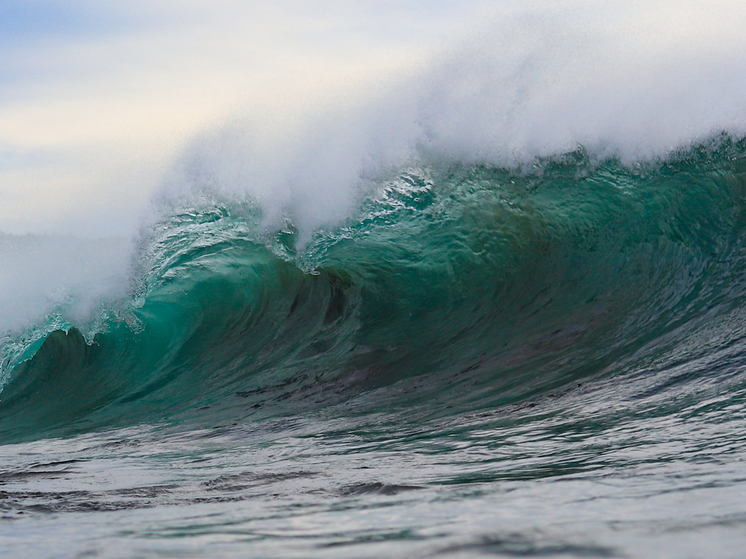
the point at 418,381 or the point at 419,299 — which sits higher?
the point at 419,299

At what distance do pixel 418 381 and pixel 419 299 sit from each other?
1.64 metres

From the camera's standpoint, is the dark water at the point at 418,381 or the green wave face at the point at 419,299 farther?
the green wave face at the point at 419,299

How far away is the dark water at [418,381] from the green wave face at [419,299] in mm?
30

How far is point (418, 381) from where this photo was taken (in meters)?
6.73

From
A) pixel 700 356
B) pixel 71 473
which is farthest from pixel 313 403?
pixel 700 356

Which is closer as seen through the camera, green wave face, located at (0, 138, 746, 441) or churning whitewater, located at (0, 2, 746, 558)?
churning whitewater, located at (0, 2, 746, 558)

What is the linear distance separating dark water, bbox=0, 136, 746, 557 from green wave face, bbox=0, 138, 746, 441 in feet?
0.10

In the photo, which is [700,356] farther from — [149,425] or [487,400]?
[149,425]

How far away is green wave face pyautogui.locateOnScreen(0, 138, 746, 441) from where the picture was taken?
6.79 m

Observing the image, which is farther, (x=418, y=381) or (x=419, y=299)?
(x=419, y=299)

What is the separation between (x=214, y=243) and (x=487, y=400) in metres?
5.25

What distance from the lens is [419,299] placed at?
26.9 feet

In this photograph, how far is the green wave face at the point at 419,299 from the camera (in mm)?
6785

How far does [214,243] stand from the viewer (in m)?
9.98
